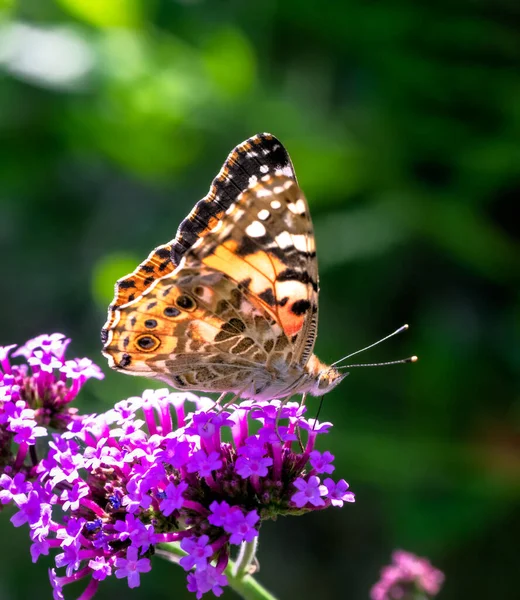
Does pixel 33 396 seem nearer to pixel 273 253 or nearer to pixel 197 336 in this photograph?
pixel 197 336

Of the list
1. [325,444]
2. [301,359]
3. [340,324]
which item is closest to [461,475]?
[325,444]

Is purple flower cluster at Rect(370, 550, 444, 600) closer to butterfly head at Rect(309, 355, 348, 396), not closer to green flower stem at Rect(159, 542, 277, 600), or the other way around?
green flower stem at Rect(159, 542, 277, 600)

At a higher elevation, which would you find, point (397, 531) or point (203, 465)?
point (203, 465)

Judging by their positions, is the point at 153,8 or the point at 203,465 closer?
the point at 203,465

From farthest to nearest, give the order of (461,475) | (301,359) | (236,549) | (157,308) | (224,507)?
(461,475)
(236,549)
(301,359)
(157,308)
(224,507)

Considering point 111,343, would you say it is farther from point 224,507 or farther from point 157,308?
point 224,507

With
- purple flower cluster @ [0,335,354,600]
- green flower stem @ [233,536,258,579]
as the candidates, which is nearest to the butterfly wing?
purple flower cluster @ [0,335,354,600]

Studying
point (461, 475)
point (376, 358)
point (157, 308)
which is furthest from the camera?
point (376, 358)

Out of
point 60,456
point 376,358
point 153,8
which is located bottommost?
point 376,358
